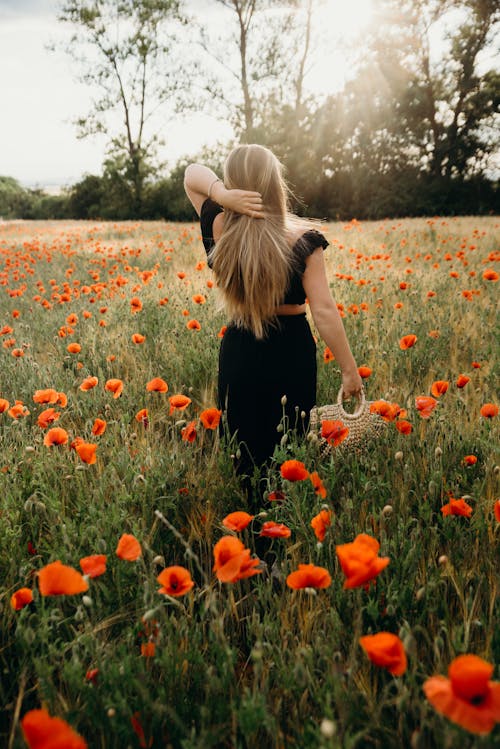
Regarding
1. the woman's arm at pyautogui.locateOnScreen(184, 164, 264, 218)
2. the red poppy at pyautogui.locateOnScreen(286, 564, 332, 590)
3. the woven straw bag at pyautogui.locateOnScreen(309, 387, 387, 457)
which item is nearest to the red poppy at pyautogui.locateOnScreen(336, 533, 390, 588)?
the red poppy at pyautogui.locateOnScreen(286, 564, 332, 590)

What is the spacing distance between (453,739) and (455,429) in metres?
1.68

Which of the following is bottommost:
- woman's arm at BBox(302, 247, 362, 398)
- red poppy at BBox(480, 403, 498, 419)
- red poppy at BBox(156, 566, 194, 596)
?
red poppy at BBox(156, 566, 194, 596)

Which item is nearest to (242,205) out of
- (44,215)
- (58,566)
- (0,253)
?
(58,566)

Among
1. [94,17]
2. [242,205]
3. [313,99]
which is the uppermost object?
[94,17]

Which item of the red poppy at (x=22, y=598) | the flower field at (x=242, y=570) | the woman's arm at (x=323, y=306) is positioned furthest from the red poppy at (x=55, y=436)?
the woman's arm at (x=323, y=306)

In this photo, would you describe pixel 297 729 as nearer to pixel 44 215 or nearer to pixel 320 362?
pixel 320 362

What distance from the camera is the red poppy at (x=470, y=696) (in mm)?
761

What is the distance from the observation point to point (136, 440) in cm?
248

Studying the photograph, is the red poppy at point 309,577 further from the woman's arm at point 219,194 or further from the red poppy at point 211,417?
the woman's arm at point 219,194

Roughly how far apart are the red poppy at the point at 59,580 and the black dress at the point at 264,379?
1528 millimetres

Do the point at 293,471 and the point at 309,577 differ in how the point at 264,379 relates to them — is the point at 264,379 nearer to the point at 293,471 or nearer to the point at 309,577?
the point at 293,471

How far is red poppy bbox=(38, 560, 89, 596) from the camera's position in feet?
3.48

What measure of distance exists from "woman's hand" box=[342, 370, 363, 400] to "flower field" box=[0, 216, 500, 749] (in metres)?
0.27

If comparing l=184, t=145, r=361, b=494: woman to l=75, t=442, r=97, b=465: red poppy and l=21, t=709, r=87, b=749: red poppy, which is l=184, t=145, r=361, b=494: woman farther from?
l=21, t=709, r=87, b=749: red poppy
